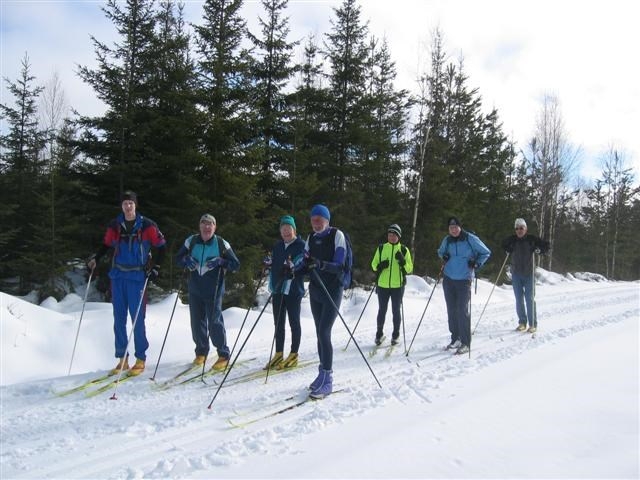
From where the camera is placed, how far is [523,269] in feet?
27.6

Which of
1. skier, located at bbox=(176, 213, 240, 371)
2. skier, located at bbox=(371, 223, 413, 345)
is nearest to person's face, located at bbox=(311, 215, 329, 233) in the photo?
skier, located at bbox=(176, 213, 240, 371)

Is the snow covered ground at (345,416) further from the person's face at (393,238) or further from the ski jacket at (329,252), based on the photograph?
the person's face at (393,238)

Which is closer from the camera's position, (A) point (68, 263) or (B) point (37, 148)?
(A) point (68, 263)

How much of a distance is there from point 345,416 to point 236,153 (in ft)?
29.6

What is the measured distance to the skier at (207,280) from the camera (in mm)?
5586

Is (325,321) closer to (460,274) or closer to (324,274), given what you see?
(324,274)

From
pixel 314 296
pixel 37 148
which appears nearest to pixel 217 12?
pixel 37 148

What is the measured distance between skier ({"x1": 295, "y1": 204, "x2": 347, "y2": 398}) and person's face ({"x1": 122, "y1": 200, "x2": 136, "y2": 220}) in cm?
247

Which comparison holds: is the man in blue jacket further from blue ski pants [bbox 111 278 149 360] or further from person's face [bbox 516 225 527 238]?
blue ski pants [bbox 111 278 149 360]

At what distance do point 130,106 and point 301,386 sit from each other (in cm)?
1168

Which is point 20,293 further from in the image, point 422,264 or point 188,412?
point 422,264

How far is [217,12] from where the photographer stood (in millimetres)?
12844

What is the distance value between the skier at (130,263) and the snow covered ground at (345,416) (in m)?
0.49

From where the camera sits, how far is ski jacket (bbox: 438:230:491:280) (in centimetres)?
672
